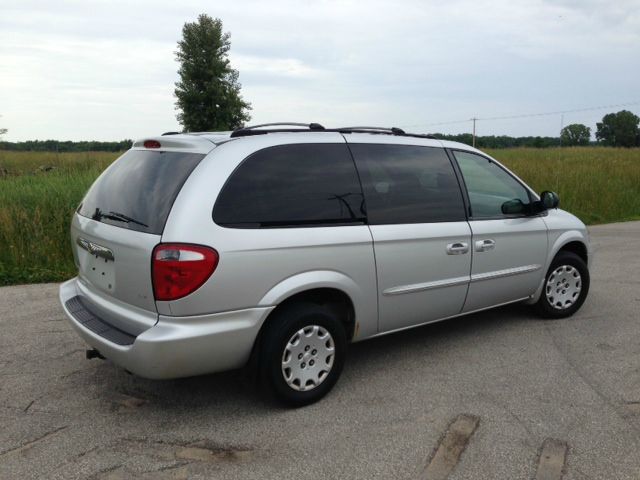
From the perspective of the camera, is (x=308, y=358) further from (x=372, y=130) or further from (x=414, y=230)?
(x=372, y=130)

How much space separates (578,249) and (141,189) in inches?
162

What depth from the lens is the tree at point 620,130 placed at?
303ft

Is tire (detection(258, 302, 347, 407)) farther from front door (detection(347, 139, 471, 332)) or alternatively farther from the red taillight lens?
the red taillight lens

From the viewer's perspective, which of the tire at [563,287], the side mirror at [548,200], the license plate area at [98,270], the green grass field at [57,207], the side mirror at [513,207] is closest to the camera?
the license plate area at [98,270]

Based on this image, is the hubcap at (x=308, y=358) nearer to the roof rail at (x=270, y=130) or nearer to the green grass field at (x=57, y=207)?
the roof rail at (x=270, y=130)

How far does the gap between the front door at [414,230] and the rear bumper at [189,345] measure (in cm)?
103

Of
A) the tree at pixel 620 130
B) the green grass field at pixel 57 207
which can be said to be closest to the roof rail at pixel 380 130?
the green grass field at pixel 57 207

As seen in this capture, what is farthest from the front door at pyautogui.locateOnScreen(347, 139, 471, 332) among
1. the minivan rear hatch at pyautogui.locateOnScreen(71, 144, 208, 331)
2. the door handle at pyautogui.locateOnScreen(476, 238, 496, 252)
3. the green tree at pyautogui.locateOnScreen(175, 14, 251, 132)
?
the green tree at pyautogui.locateOnScreen(175, 14, 251, 132)

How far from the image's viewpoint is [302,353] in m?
3.48

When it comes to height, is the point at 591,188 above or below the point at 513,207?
below

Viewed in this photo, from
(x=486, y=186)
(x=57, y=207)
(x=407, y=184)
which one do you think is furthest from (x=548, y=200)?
(x=57, y=207)

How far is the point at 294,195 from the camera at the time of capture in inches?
137

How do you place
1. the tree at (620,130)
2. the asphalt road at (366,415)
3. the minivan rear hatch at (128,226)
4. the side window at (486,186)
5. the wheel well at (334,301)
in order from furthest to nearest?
the tree at (620,130)
the side window at (486,186)
the wheel well at (334,301)
the minivan rear hatch at (128,226)
the asphalt road at (366,415)

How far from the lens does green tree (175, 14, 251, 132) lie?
44.9 metres
